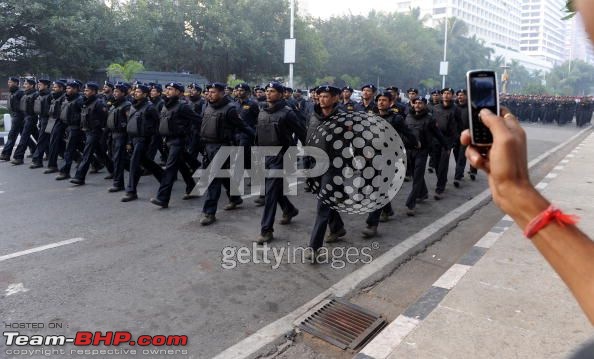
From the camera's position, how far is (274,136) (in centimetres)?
562

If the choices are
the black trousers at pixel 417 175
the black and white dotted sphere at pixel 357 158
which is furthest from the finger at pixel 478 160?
the black trousers at pixel 417 175

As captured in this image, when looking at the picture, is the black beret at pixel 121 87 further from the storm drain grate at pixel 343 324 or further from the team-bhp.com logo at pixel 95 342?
the storm drain grate at pixel 343 324

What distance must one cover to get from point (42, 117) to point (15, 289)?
6.61m

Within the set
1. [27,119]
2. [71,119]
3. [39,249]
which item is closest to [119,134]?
[71,119]

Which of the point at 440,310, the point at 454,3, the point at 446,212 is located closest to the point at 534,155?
the point at 446,212

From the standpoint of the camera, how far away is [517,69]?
274ft

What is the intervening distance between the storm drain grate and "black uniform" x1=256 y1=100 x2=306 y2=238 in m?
1.72

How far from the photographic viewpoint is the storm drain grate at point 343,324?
3.41 m

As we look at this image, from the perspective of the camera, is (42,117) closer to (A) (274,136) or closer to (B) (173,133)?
(B) (173,133)

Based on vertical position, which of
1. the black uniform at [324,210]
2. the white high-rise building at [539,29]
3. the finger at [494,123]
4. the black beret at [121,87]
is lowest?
the black uniform at [324,210]

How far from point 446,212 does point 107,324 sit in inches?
202

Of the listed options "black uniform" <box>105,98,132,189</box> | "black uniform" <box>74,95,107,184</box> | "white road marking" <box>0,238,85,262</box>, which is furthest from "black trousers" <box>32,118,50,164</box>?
"white road marking" <box>0,238,85,262</box>

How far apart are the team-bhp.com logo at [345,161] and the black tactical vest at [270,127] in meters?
0.08

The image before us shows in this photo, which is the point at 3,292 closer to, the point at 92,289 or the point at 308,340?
the point at 92,289
